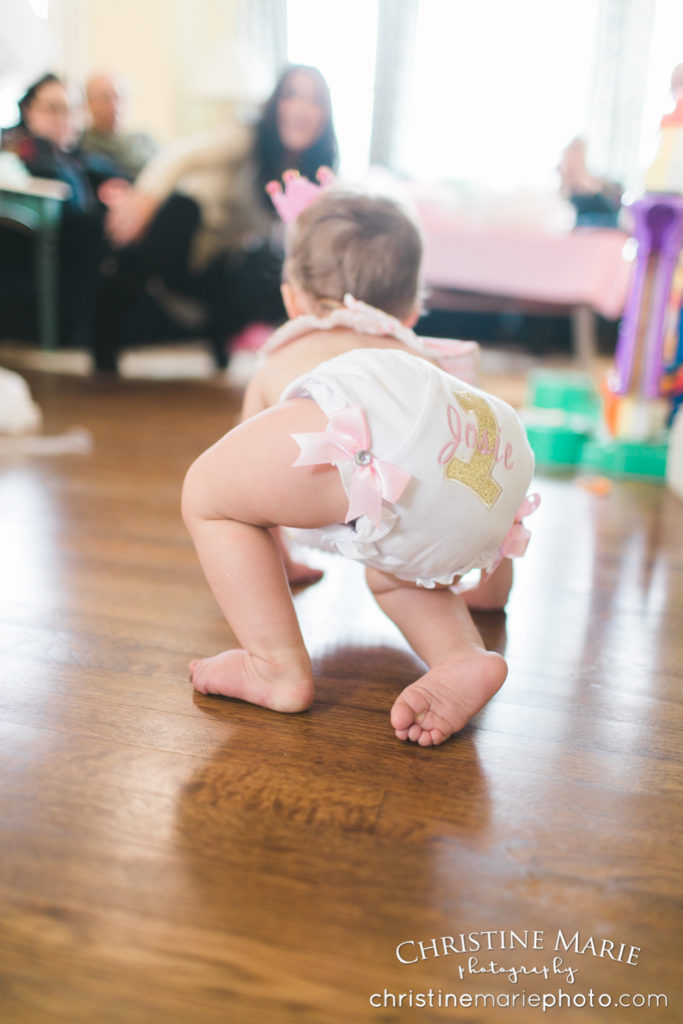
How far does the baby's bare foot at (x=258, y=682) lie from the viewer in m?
0.78

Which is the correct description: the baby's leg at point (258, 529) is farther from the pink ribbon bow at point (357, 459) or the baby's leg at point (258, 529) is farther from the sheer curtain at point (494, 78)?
the sheer curtain at point (494, 78)

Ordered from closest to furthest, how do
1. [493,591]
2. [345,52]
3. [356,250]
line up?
[356,250] → [493,591] → [345,52]

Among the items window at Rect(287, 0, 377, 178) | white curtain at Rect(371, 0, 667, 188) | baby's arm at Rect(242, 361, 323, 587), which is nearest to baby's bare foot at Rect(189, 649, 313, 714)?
baby's arm at Rect(242, 361, 323, 587)

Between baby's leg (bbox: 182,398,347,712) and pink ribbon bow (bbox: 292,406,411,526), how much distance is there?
0.03 meters

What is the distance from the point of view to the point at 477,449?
745mm

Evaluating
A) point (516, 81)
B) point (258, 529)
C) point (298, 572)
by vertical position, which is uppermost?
point (516, 81)

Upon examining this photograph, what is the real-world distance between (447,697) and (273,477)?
23 centimetres

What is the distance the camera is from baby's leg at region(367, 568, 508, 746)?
74cm

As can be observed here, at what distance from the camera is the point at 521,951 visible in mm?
520

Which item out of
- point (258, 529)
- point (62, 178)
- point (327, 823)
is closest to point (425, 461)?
point (258, 529)

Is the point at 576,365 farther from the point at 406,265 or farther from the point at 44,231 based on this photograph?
the point at 406,265

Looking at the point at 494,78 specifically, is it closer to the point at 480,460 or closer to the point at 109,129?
the point at 109,129

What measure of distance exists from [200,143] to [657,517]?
6.51 feet

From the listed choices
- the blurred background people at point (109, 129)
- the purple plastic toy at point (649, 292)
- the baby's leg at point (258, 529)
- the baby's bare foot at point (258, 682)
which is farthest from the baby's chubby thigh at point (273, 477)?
the blurred background people at point (109, 129)
